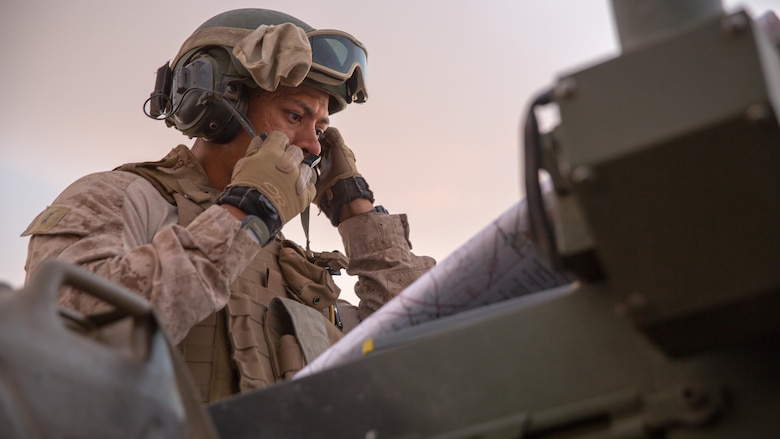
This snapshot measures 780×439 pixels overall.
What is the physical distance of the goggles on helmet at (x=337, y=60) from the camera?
3668mm

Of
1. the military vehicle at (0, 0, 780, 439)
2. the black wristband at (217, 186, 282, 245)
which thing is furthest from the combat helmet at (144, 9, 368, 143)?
the military vehicle at (0, 0, 780, 439)

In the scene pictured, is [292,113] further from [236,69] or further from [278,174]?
[278,174]

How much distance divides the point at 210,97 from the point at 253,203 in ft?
2.33

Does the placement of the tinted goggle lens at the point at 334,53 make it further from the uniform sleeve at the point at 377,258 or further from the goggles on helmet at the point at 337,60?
the uniform sleeve at the point at 377,258

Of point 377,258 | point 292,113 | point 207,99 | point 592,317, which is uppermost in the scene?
point 207,99

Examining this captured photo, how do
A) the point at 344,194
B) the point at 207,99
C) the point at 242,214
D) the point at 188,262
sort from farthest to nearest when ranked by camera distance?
the point at 344,194
the point at 207,99
the point at 242,214
the point at 188,262

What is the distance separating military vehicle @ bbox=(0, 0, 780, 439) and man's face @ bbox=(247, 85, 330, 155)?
7.07 ft

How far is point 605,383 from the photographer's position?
3.91 ft

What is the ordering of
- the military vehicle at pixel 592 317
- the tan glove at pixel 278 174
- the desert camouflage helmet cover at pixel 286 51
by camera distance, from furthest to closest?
the desert camouflage helmet cover at pixel 286 51
the tan glove at pixel 278 174
the military vehicle at pixel 592 317

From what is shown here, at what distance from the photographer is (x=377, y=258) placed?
3.80 metres

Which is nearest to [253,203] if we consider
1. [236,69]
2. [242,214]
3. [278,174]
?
[242,214]

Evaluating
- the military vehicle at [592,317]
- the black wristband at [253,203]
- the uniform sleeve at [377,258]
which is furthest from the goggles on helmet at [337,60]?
the military vehicle at [592,317]

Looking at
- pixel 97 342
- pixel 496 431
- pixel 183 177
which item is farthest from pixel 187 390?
pixel 183 177

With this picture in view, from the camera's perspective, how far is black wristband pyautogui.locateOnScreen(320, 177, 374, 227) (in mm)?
3920
